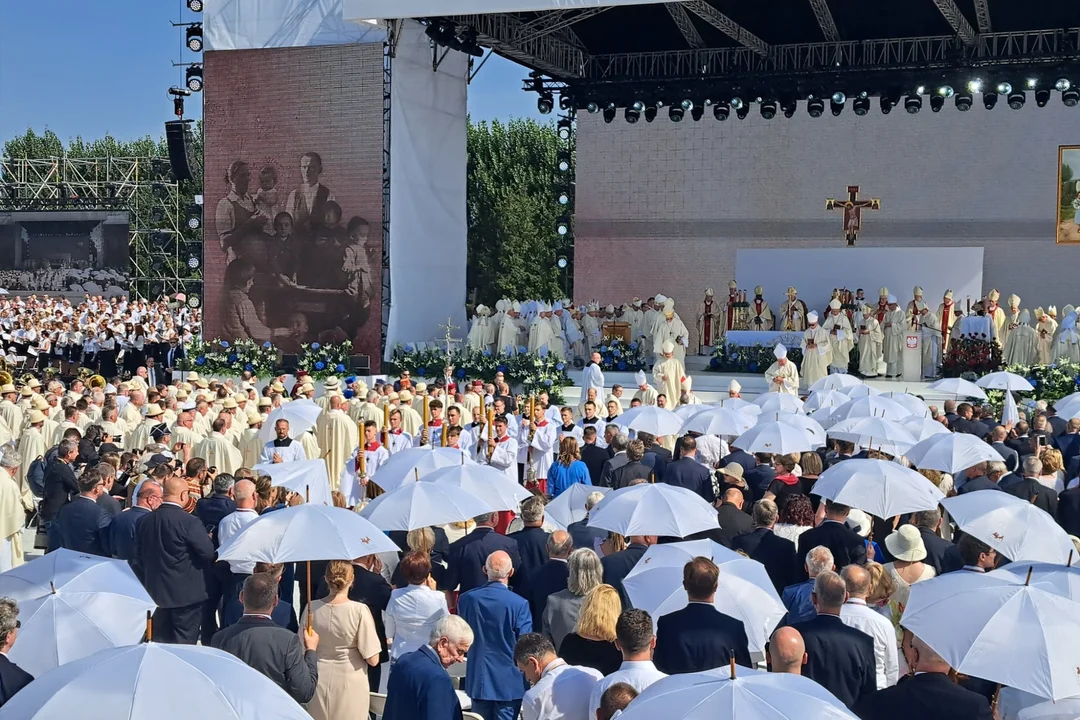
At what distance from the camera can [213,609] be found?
817 cm

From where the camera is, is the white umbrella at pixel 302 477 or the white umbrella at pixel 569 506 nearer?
the white umbrella at pixel 569 506

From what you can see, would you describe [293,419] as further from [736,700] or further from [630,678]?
[736,700]

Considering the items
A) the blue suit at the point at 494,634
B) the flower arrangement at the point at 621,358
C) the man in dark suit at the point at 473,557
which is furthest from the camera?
the flower arrangement at the point at 621,358

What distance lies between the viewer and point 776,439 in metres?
10.2


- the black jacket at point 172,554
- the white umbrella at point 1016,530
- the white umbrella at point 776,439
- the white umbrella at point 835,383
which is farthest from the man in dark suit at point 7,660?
the white umbrella at point 835,383

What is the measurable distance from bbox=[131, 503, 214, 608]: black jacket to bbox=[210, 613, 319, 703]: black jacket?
227 centimetres

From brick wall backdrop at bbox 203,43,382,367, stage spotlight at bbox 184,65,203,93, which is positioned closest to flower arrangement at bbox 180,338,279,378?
brick wall backdrop at bbox 203,43,382,367

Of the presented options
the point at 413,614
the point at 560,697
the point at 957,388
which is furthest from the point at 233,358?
the point at 560,697

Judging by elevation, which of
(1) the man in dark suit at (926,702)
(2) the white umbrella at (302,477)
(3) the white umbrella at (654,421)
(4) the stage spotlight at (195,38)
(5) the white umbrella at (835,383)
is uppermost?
(4) the stage spotlight at (195,38)

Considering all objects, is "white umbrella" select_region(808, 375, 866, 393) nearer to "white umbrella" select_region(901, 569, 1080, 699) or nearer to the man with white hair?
the man with white hair

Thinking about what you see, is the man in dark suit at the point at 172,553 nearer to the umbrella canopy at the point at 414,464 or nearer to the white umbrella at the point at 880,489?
the umbrella canopy at the point at 414,464

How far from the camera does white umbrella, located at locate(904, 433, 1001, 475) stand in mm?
9438

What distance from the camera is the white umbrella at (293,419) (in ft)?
42.4

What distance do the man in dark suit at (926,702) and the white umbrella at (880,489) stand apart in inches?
122
